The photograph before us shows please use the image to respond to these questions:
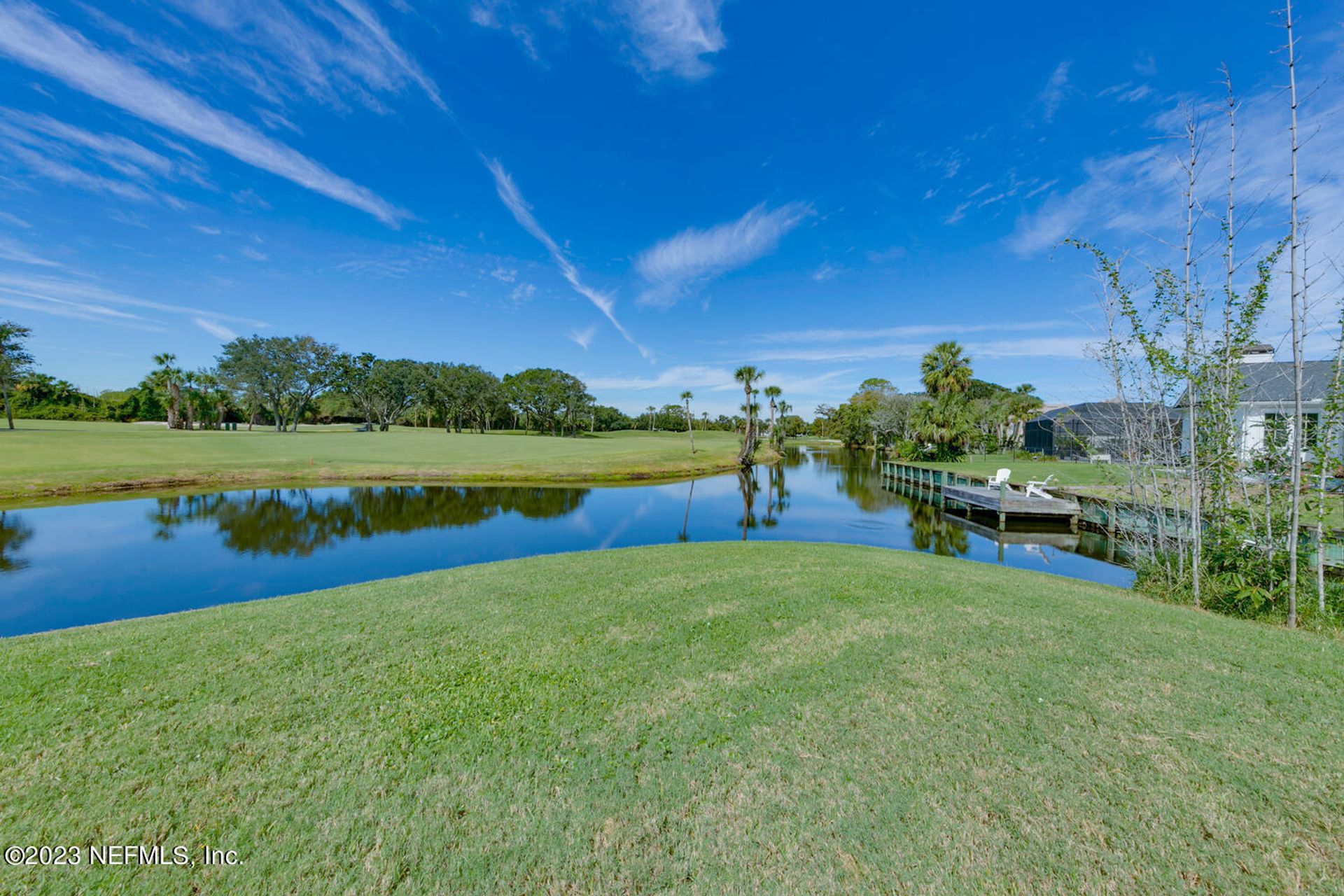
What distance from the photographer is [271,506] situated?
1873 cm

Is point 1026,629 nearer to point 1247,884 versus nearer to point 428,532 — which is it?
point 1247,884

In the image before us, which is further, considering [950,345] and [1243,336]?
[950,345]

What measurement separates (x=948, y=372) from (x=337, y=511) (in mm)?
46438

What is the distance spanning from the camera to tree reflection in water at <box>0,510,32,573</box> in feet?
33.7

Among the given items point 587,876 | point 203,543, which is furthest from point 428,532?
point 587,876

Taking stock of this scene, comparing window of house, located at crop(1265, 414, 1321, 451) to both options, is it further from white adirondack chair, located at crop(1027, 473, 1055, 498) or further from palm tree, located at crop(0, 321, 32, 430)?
palm tree, located at crop(0, 321, 32, 430)

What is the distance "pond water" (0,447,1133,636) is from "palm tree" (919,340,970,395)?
21.6 metres

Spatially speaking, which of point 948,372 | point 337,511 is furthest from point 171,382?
point 948,372

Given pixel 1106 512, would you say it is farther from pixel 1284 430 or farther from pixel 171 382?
pixel 171 382

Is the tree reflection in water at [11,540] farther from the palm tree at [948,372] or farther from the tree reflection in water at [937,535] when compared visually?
the palm tree at [948,372]

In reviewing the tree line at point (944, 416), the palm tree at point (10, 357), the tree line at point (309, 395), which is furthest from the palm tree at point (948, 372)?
the palm tree at point (10, 357)

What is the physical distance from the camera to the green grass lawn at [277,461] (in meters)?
20.6

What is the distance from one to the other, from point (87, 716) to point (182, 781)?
133 centimetres

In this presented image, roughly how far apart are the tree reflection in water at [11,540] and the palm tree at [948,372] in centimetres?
5073
